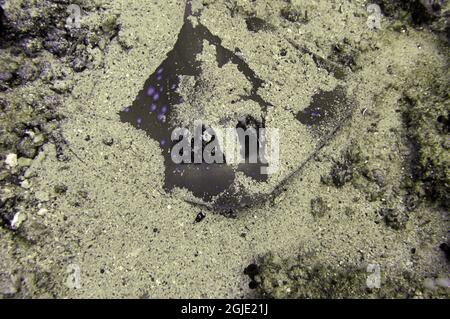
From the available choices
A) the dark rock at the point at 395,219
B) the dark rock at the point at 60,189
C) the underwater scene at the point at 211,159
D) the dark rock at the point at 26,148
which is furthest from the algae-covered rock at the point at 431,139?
the dark rock at the point at 26,148

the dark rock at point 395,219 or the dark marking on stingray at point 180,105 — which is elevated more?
the dark marking on stingray at point 180,105

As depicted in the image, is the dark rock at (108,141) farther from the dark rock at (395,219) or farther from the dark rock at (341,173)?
the dark rock at (395,219)

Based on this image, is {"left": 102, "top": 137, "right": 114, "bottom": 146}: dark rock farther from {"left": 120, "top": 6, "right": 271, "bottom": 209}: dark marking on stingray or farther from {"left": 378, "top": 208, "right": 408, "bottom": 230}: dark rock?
{"left": 378, "top": 208, "right": 408, "bottom": 230}: dark rock

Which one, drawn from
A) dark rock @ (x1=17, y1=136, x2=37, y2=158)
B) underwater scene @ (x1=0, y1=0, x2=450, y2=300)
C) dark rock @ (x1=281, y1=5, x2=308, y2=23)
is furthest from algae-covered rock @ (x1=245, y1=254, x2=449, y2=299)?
dark rock @ (x1=281, y1=5, x2=308, y2=23)

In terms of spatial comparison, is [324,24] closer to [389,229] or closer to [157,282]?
[389,229]

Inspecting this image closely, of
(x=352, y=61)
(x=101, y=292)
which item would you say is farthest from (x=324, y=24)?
(x=101, y=292)

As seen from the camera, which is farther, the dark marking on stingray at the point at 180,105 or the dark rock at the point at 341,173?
the dark rock at the point at 341,173

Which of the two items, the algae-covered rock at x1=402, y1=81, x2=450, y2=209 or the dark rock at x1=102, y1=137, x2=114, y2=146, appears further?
the dark rock at x1=102, y1=137, x2=114, y2=146

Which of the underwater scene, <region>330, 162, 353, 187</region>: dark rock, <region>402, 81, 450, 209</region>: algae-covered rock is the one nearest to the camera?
the underwater scene
